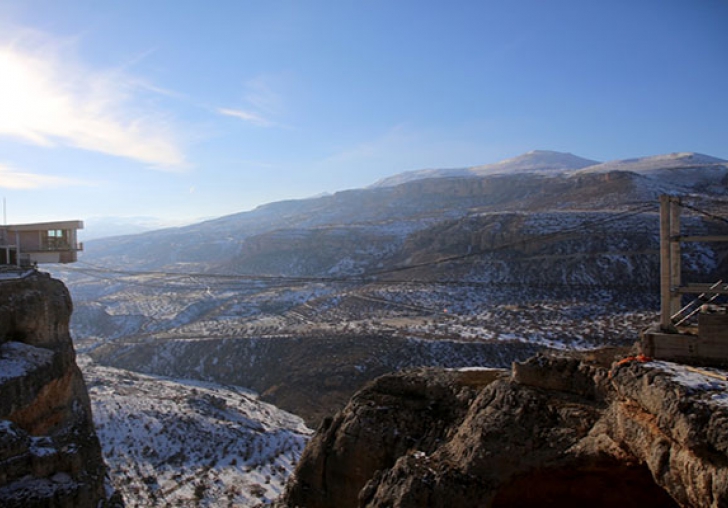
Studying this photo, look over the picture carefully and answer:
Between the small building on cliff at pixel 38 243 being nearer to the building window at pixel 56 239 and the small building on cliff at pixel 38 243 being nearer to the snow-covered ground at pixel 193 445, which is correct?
the building window at pixel 56 239

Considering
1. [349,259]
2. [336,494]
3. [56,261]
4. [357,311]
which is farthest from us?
[349,259]

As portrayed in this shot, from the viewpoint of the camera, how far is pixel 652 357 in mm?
9391

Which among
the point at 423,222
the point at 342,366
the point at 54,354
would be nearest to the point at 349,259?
the point at 423,222

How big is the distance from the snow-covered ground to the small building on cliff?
996 centimetres

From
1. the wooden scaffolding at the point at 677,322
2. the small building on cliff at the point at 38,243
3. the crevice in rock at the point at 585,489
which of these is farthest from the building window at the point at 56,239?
the wooden scaffolding at the point at 677,322

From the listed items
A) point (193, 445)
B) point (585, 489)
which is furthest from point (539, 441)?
point (193, 445)

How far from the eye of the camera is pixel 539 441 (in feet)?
31.6

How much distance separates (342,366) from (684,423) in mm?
37140

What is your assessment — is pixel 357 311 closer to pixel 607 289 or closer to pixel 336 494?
pixel 607 289

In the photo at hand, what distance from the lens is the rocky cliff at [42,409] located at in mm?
14039

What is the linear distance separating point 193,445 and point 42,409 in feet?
42.9

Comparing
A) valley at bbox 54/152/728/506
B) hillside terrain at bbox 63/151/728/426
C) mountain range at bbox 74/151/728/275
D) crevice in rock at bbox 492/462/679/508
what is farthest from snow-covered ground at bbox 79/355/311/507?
mountain range at bbox 74/151/728/275

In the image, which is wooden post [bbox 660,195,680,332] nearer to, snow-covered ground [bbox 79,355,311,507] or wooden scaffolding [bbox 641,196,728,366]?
wooden scaffolding [bbox 641,196,728,366]

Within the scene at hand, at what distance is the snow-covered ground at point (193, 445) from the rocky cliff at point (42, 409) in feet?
19.6
